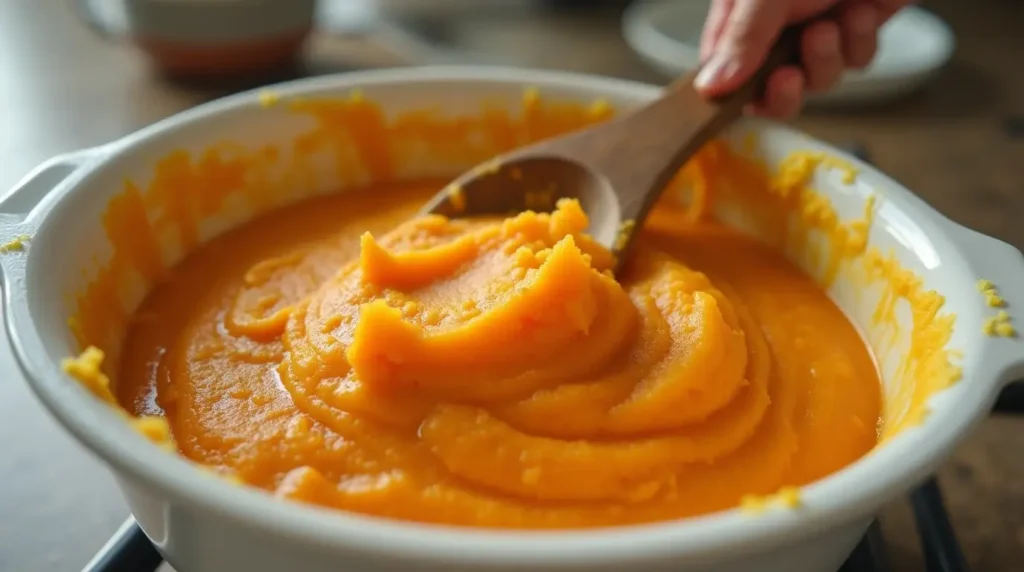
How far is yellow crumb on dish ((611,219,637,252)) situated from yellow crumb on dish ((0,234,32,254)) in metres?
0.75

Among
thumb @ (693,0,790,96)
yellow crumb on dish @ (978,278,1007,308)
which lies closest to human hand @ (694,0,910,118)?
thumb @ (693,0,790,96)

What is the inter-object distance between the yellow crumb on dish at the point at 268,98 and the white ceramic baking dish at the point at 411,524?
16cm

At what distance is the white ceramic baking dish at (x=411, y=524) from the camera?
25.1 inches

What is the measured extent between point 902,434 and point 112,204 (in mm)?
1002

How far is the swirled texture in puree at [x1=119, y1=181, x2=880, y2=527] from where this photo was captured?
912mm

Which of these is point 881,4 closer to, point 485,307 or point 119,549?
point 485,307

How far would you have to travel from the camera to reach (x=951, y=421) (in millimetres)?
808

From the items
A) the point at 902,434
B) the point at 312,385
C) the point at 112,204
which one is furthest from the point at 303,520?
the point at 112,204

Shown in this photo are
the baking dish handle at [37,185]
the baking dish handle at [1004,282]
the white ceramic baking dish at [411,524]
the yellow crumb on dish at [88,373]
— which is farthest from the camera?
the baking dish handle at [37,185]

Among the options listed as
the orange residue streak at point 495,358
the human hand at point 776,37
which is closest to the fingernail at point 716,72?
the human hand at point 776,37

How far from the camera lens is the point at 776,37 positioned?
138 cm

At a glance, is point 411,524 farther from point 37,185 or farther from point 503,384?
point 37,185

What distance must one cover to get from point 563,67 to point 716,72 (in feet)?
3.73

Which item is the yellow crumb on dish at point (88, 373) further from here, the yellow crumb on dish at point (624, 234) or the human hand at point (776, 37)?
the human hand at point (776, 37)
